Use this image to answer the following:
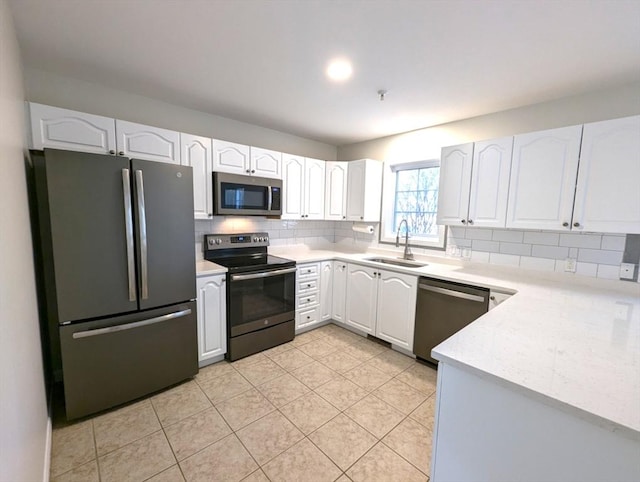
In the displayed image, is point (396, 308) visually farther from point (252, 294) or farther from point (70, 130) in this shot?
point (70, 130)

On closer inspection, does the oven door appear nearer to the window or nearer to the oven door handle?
the oven door handle

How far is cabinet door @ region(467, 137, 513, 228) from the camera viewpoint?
2.27 meters

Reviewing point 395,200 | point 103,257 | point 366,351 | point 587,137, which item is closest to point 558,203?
point 587,137

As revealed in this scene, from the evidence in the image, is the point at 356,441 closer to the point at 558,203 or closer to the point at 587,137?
the point at 558,203

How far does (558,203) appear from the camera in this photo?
79.9 inches

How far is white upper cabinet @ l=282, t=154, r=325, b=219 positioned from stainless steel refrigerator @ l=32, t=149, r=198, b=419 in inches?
49.1

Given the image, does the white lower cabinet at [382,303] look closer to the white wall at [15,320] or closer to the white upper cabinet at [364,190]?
the white upper cabinet at [364,190]

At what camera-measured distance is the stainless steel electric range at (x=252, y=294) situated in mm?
2546

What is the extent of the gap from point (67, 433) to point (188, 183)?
5.85ft

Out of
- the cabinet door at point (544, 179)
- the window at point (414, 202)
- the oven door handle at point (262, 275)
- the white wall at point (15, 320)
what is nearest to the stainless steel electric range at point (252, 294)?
the oven door handle at point (262, 275)

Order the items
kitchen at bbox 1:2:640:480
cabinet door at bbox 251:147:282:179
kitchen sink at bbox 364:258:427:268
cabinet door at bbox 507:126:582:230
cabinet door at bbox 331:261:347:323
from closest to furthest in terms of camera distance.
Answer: kitchen at bbox 1:2:640:480
cabinet door at bbox 507:126:582:230
cabinet door at bbox 251:147:282:179
kitchen sink at bbox 364:258:427:268
cabinet door at bbox 331:261:347:323

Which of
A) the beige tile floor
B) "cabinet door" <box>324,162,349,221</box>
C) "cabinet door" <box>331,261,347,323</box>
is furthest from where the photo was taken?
"cabinet door" <box>324,162,349,221</box>

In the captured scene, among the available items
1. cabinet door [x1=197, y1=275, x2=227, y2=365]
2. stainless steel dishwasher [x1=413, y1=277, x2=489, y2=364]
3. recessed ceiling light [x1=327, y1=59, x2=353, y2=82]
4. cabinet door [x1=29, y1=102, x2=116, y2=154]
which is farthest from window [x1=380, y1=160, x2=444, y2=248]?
→ cabinet door [x1=29, y1=102, x2=116, y2=154]

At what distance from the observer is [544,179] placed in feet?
→ 6.85
